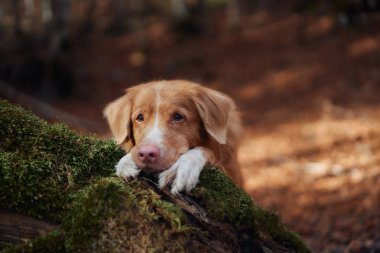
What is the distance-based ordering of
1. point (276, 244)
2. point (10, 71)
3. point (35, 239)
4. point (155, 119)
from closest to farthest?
1. point (35, 239)
2. point (276, 244)
3. point (155, 119)
4. point (10, 71)

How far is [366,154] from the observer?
31.6 feet

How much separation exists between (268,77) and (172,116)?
44.1 feet

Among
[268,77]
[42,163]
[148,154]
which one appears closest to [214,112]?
[148,154]

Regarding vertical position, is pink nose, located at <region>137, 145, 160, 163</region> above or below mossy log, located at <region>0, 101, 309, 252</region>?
above

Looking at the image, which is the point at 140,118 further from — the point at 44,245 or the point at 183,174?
the point at 44,245

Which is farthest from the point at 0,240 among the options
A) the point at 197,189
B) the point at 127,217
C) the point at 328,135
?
the point at 328,135

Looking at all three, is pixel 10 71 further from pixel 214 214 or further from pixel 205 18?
pixel 214 214

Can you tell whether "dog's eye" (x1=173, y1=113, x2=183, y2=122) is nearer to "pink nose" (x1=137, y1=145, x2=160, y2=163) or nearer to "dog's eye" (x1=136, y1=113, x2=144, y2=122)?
"dog's eye" (x1=136, y1=113, x2=144, y2=122)

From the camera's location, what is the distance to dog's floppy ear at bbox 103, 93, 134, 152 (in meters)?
5.02

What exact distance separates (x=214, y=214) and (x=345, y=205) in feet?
16.3

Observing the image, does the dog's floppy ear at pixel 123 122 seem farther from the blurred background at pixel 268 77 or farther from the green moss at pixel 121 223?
the blurred background at pixel 268 77

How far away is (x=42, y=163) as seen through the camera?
132 inches

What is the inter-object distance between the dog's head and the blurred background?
5.56 feet

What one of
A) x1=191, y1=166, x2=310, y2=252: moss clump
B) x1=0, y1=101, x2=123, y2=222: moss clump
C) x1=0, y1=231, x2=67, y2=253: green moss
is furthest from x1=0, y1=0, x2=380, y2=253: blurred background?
x1=0, y1=231, x2=67, y2=253: green moss
